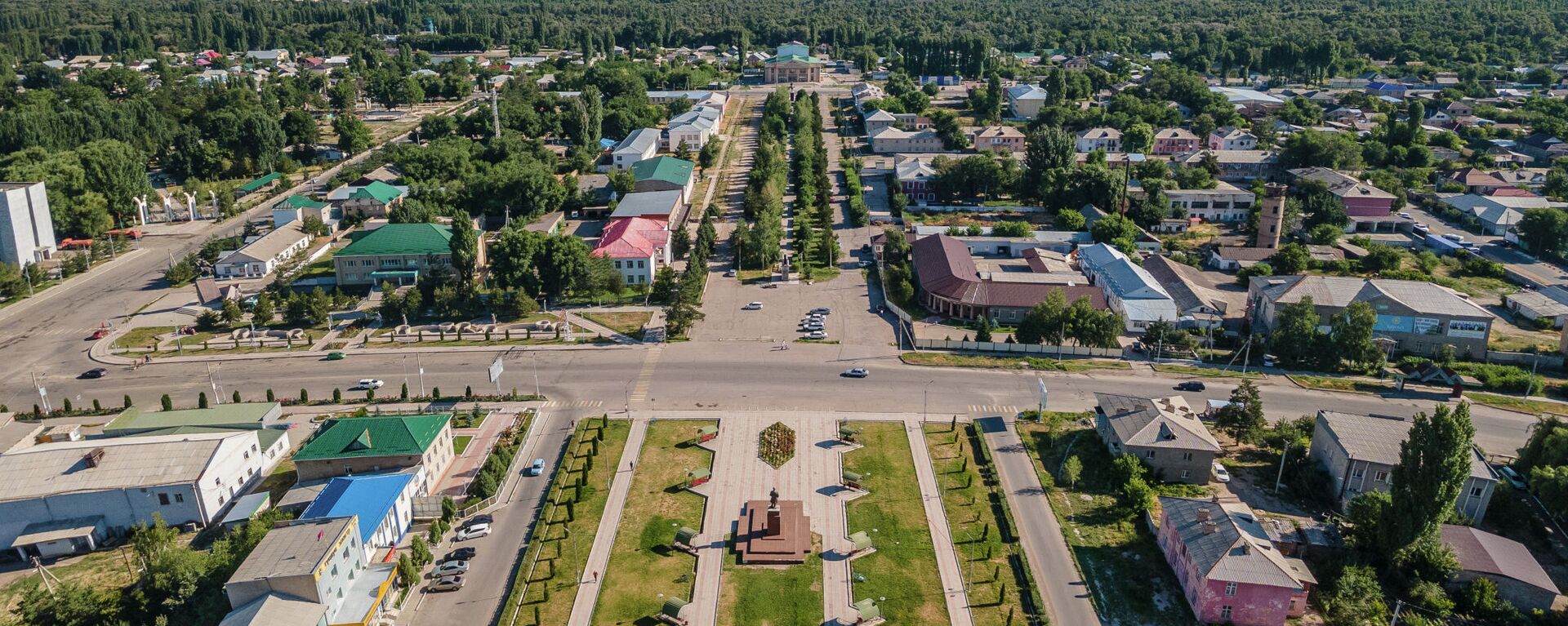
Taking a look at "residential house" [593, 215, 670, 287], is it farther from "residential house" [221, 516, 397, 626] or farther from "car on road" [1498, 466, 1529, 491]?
"car on road" [1498, 466, 1529, 491]

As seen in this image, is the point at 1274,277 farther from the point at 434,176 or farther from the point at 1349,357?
the point at 434,176

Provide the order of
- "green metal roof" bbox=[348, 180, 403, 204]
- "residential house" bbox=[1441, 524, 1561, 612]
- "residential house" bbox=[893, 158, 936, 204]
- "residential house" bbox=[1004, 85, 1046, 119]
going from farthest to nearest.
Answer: "residential house" bbox=[1004, 85, 1046, 119] → "residential house" bbox=[893, 158, 936, 204] → "green metal roof" bbox=[348, 180, 403, 204] → "residential house" bbox=[1441, 524, 1561, 612]

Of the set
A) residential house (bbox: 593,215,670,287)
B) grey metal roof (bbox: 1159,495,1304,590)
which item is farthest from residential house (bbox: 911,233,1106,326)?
grey metal roof (bbox: 1159,495,1304,590)

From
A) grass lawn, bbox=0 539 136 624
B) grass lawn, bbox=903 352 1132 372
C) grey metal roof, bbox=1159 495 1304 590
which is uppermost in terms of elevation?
grey metal roof, bbox=1159 495 1304 590

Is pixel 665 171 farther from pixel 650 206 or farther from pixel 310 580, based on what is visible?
pixel 310 580

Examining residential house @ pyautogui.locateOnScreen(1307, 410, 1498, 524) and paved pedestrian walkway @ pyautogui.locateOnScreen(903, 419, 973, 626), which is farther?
residential house @ pyautogui.locateOnScreen(1307, 410, 1498, 524)

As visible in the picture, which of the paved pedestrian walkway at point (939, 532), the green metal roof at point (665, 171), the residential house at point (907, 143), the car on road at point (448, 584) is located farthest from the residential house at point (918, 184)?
the car on road at point (448, 584)

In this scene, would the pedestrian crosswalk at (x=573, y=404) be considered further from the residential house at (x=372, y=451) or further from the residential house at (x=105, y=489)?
the residential house at (x=105, y=489)

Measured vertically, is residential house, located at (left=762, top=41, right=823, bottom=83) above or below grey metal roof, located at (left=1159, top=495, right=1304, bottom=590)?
above
